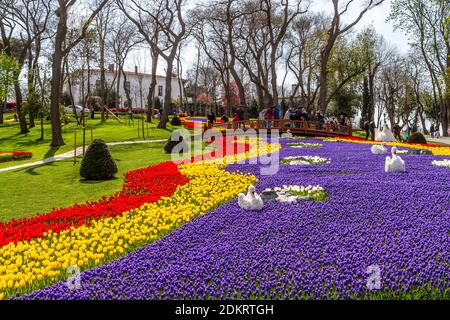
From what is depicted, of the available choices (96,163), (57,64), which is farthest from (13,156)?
(96,163)

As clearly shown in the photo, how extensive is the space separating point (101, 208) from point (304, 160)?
8.46m

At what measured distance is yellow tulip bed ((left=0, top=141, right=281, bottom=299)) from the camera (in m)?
5.84

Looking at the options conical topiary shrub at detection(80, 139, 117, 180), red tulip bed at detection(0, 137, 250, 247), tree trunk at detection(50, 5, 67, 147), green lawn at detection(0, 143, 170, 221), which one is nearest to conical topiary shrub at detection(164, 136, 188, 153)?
green lawn at detection(0, 143, 170, 221)

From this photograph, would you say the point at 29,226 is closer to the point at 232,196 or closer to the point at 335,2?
the point at 232,196

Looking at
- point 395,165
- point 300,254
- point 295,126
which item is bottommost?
point 300,254

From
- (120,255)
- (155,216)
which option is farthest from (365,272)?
(155,216)

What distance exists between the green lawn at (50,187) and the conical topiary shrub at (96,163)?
1.20 ft

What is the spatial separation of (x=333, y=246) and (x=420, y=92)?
67.7m

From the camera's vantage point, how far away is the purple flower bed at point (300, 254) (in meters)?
5.02

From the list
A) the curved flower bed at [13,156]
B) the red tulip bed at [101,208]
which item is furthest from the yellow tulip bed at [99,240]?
the curved flower bed at [13,156]

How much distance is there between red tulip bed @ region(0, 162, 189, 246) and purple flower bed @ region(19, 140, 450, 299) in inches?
91.7

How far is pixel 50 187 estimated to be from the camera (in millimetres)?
13055

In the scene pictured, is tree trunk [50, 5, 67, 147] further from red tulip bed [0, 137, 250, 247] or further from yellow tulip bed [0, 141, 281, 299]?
yellow tulip bed [0, 141, 281, 299]

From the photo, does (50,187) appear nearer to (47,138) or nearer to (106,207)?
(106,207)
